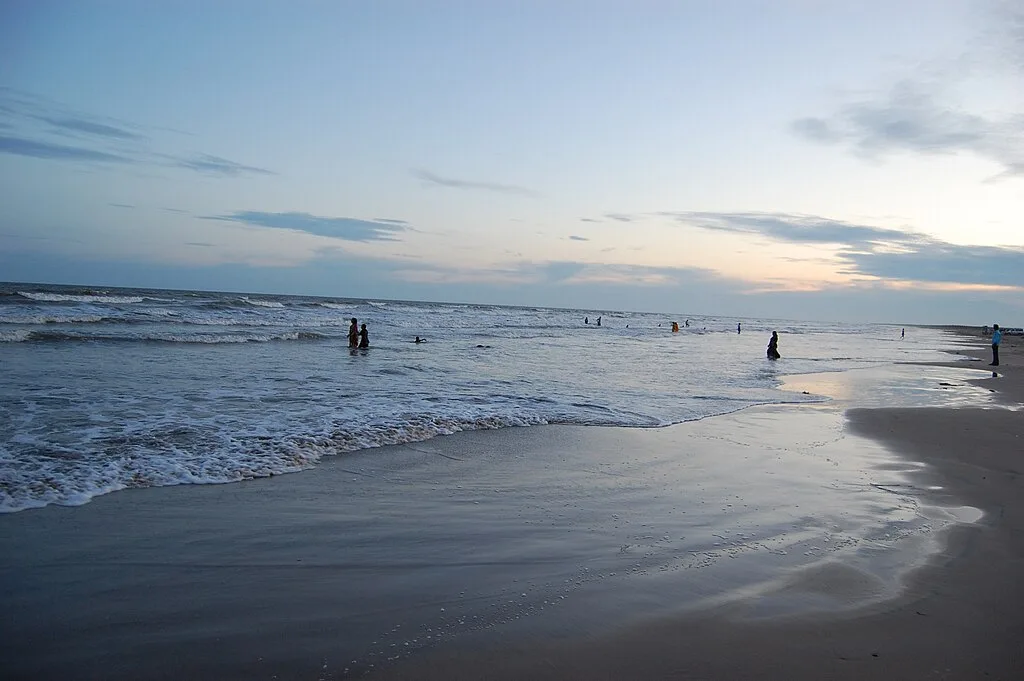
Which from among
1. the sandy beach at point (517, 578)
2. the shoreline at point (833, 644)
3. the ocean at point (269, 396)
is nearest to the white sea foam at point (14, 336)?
the ocean at point (269, 396)

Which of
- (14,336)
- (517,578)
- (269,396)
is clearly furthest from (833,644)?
(14,336)

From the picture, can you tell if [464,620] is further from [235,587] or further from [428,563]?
[235,587]

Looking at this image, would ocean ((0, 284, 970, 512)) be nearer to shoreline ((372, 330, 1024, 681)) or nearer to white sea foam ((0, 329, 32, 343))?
white sea foam ((0, 329, 32, 343))

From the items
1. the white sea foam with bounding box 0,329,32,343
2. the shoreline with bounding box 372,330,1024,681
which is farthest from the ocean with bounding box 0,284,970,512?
the shoreline with bounding box 372,330,1024,681

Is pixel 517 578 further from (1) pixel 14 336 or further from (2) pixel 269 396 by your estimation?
(1) pixel 14 336

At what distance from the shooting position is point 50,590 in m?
4.16

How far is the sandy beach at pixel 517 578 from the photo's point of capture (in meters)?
3.47

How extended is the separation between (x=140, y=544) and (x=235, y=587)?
49.4 inches

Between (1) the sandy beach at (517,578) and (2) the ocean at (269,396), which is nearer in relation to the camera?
(1) the sandy beach at (517,578)

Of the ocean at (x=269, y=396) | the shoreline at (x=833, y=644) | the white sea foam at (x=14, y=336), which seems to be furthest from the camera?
the white sea foam at (x=14, y=336)

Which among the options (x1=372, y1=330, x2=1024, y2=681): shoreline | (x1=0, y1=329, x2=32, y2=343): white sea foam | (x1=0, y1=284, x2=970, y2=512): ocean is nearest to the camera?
(x1=372, y1=330, x2=1024, y2=681): shoreline

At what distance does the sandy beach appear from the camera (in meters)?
3.47

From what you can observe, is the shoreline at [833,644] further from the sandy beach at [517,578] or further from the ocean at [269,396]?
the ocean at [269,396]

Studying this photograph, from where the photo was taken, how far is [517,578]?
4551mm
